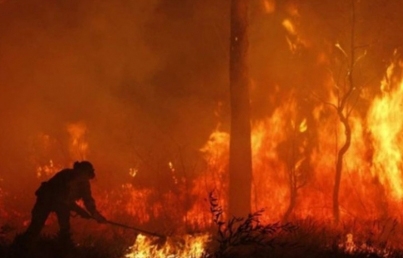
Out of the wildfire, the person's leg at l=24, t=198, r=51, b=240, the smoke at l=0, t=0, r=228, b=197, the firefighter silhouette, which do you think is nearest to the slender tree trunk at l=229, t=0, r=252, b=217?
the wildfire

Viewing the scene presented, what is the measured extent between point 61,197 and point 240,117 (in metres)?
3.62

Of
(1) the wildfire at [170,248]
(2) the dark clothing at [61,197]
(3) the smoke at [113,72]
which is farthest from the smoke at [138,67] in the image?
(2) the dark clothing at [61,197]

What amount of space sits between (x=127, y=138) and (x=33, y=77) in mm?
3572

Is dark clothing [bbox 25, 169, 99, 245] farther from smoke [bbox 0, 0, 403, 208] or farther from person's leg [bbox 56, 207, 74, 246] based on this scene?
smoke [bbox 0, 0, 403, 208]

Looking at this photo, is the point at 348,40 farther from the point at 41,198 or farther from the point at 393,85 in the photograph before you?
the point at 41,198

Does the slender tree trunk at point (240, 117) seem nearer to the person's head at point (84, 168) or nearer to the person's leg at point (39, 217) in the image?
the person's head at point (84, 168)

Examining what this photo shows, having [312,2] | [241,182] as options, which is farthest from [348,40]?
[241,182]

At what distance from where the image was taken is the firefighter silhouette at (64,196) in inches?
311

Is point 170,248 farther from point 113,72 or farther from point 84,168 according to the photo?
point 113,72

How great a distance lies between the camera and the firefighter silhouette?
7898 mm

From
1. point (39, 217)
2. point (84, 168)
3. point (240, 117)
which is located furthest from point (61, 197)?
point (240, 117)

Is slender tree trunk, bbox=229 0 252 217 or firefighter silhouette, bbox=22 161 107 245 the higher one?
slender tree trunk, bbox=229 0 252 217

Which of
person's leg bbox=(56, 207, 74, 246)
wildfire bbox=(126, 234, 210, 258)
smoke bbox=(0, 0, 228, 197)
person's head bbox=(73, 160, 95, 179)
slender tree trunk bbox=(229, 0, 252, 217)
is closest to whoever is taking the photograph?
person's leg bbox=(56, 207, 74, 246)

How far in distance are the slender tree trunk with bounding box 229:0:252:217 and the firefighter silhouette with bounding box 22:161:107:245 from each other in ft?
9.78
